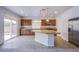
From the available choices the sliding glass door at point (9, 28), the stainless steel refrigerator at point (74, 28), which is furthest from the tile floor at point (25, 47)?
the stainless steel refrigerator at point (74, 28)

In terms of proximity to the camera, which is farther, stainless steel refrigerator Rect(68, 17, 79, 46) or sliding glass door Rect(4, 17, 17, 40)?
sliding glass door Rect(4, 17, 17, 40)

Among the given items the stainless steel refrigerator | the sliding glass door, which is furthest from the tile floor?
the stainless steel refrigerator

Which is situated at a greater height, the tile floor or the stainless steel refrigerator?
the stainless steel refrigerator

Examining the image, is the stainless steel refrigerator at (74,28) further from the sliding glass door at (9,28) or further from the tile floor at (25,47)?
the sliding glass door at (9,28)

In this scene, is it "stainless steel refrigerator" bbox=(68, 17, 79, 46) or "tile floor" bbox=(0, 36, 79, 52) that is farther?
"stainless steel refrigerator" bbox=(68, 17, 79, 46)

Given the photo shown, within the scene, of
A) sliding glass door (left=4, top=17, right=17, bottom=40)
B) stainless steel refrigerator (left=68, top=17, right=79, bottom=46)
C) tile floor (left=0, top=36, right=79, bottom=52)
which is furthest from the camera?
sliding glass door (left=4, top=17, right=17, bottom=40)

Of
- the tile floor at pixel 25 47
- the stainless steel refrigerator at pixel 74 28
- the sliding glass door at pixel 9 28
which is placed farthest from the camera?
the sliding glass door at pixel 9 28

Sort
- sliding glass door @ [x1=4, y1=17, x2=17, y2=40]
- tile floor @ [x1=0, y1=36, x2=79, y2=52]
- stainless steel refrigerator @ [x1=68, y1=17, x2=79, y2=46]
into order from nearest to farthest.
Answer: tile floor @ [x1=0, y1=36, x2=79, y2=52] < stainless steel refrigerator @ [x1=68, y1=17, x2=79, y2=46] < sliding glass door @ [x1=4, y1=17, x2=17, y2=40]

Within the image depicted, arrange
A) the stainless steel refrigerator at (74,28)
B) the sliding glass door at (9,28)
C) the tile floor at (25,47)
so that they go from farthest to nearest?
1. the sliding glass door at (9,28)
2. the stainless steel refrigerator at (74,28)
3. the tile floor at (25,47)

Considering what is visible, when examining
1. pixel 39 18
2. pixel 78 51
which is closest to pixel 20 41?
pixel 39 18

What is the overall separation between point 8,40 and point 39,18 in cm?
287

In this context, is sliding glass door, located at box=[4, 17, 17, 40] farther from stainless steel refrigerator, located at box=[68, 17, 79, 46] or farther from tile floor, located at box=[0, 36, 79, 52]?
stainless steel refrigerator, located at box=[68, 17, 79, 46]
